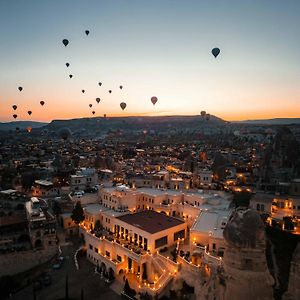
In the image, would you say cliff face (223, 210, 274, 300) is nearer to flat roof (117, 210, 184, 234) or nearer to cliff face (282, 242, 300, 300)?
cliff face (282, 242, 300, 300)

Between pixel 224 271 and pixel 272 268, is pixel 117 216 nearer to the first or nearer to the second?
pixel 272 268

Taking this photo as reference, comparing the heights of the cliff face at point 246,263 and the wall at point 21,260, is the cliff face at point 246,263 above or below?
above

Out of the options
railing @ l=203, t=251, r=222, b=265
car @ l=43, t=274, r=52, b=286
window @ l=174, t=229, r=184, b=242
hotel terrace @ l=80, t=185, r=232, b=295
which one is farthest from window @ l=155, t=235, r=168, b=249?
car @ l=43, t=274, r=52, b=286

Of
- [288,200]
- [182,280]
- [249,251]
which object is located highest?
[249,251]

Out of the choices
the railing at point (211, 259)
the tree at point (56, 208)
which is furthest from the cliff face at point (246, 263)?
the tree at point (56, 208)

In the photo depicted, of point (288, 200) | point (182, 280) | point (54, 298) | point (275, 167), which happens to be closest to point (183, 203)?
point (288, 200)

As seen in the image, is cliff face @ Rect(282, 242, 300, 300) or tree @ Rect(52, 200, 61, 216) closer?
cliff face @ Rect(282, 242, 300, 300)

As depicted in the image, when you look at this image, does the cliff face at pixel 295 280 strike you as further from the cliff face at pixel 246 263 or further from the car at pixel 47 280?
the car at pixel 47 280

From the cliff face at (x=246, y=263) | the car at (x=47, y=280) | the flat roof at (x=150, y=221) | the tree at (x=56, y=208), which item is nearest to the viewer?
the cliff face at (x=246, y=263)
